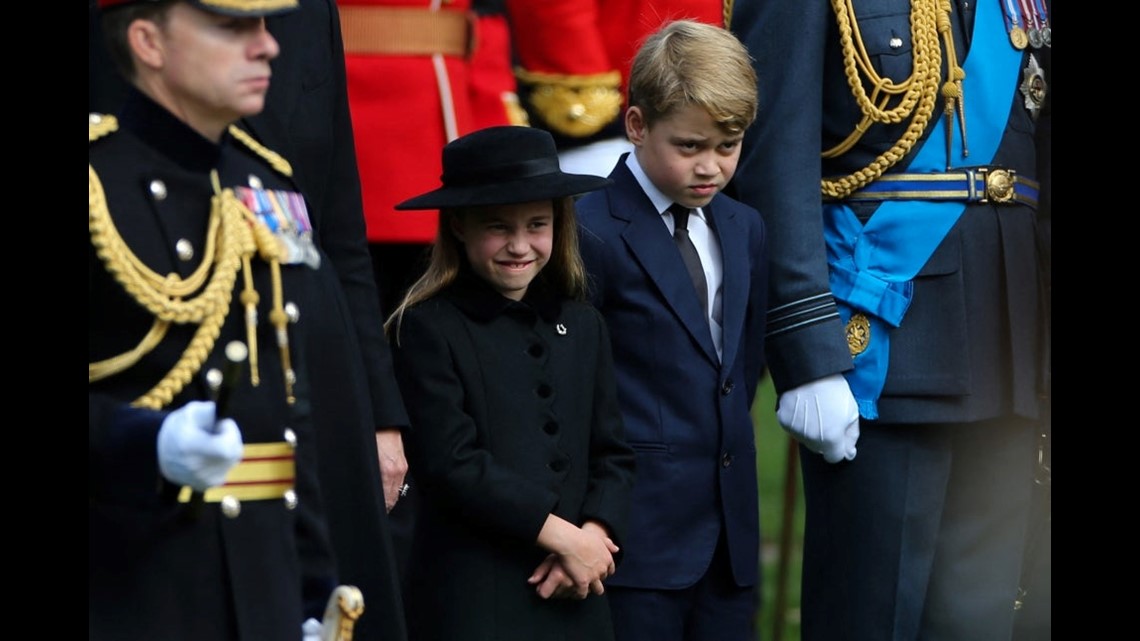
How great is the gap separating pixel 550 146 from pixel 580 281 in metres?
0.28

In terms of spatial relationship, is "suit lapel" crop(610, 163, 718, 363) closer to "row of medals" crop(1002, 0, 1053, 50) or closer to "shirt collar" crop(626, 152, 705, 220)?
"shirt collar" crop(626, 152, 705, 220)

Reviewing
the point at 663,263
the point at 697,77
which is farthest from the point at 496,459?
the point at 697,77

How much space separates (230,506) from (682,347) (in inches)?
58.0

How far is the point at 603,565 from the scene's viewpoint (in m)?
4.29

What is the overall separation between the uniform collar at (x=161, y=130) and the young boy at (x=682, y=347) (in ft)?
4.39

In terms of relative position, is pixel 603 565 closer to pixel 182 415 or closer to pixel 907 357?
pixel 907 357

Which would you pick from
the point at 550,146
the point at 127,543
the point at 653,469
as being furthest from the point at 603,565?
the point at 127,543

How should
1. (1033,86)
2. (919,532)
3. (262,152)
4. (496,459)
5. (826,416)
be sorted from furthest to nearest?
(1033,86) < (919,532) < (826,416) < (496,459) < (262,152)

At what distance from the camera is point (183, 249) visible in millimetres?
3393

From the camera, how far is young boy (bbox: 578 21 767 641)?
15.0 ft

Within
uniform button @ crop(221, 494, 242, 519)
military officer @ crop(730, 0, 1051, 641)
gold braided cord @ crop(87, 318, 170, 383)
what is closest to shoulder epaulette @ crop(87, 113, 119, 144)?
gold braided cord @ crop(87, 318, 170, 383)

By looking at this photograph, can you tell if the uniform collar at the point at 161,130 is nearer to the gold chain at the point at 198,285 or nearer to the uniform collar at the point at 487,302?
the gold chain at the point at 198,285

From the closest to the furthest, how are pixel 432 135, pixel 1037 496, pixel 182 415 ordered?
pixel 182 415 → pixel 1037 496 → pixel 432 135

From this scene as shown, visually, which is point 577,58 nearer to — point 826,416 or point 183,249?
point 826,416
